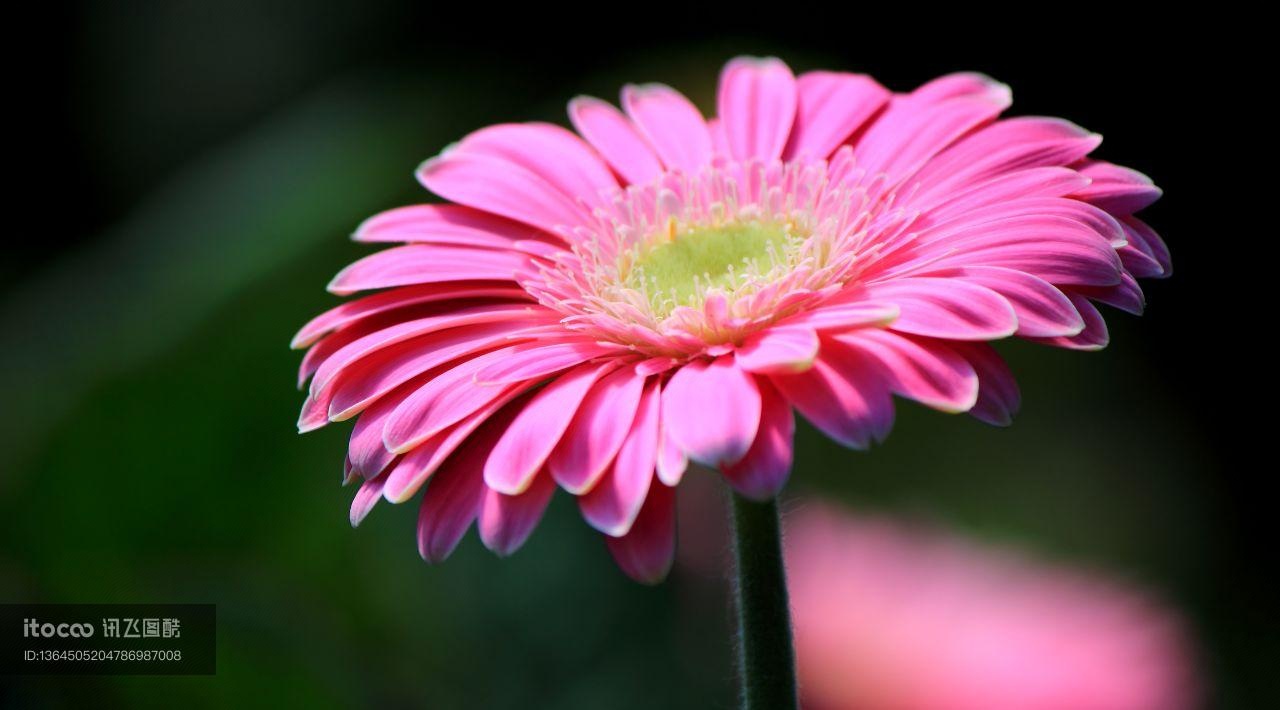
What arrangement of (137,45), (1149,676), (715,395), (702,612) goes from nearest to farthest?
(715,395) < (1149,676) < (702,612) < (137,45)

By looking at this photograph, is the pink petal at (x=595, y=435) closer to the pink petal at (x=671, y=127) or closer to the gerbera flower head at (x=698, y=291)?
the gerbera flower head at (x=698, y=291)

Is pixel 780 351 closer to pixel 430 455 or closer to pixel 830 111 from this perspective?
pixel 430 455

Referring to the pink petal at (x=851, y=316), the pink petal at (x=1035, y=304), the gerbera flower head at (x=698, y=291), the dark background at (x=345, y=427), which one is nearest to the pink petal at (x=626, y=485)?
the gerbera flower head at (x=698, y=291)

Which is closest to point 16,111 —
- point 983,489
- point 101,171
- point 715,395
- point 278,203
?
point 101,171

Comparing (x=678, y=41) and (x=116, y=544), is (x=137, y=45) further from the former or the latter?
(x=116, y=544)

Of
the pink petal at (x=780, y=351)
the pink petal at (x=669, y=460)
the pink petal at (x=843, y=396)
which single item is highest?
the pink petal at (x=780, y=351)

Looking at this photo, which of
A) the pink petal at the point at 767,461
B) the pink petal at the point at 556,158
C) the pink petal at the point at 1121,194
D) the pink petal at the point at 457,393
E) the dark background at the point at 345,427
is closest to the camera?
the pink petal at the point at 767,461

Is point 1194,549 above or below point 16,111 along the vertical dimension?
below
